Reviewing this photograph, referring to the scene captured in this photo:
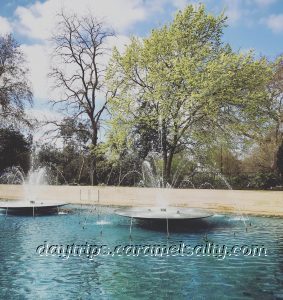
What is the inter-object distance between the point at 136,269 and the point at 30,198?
576 inches

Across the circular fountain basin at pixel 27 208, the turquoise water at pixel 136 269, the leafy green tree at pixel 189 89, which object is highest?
the leafy green tree at pixel 189 89

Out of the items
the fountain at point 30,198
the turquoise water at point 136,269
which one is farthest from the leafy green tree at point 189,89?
the turquoise water at point 136,269

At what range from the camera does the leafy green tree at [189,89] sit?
22719 mm

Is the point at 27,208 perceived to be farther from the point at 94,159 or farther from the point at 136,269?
the point at 94,159

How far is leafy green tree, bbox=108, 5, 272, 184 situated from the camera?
22.7 m

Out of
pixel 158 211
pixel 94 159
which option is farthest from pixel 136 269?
pixel 94 159

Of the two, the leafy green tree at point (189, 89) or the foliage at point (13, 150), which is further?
the foliage at point (13, 150)

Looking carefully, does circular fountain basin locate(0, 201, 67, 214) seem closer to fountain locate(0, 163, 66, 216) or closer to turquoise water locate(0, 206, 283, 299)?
fountain locate(0, 163, 66, 216)

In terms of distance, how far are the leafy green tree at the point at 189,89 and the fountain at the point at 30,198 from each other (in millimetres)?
5994

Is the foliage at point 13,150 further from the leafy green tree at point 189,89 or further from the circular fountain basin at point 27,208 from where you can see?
the circular fountain basin at point 27,208

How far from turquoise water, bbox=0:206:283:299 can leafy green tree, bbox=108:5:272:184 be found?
12229 mm

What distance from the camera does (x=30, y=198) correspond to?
68.3 feet

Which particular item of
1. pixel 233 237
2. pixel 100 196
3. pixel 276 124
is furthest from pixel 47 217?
pixel 276 124

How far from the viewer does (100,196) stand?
19.2m
